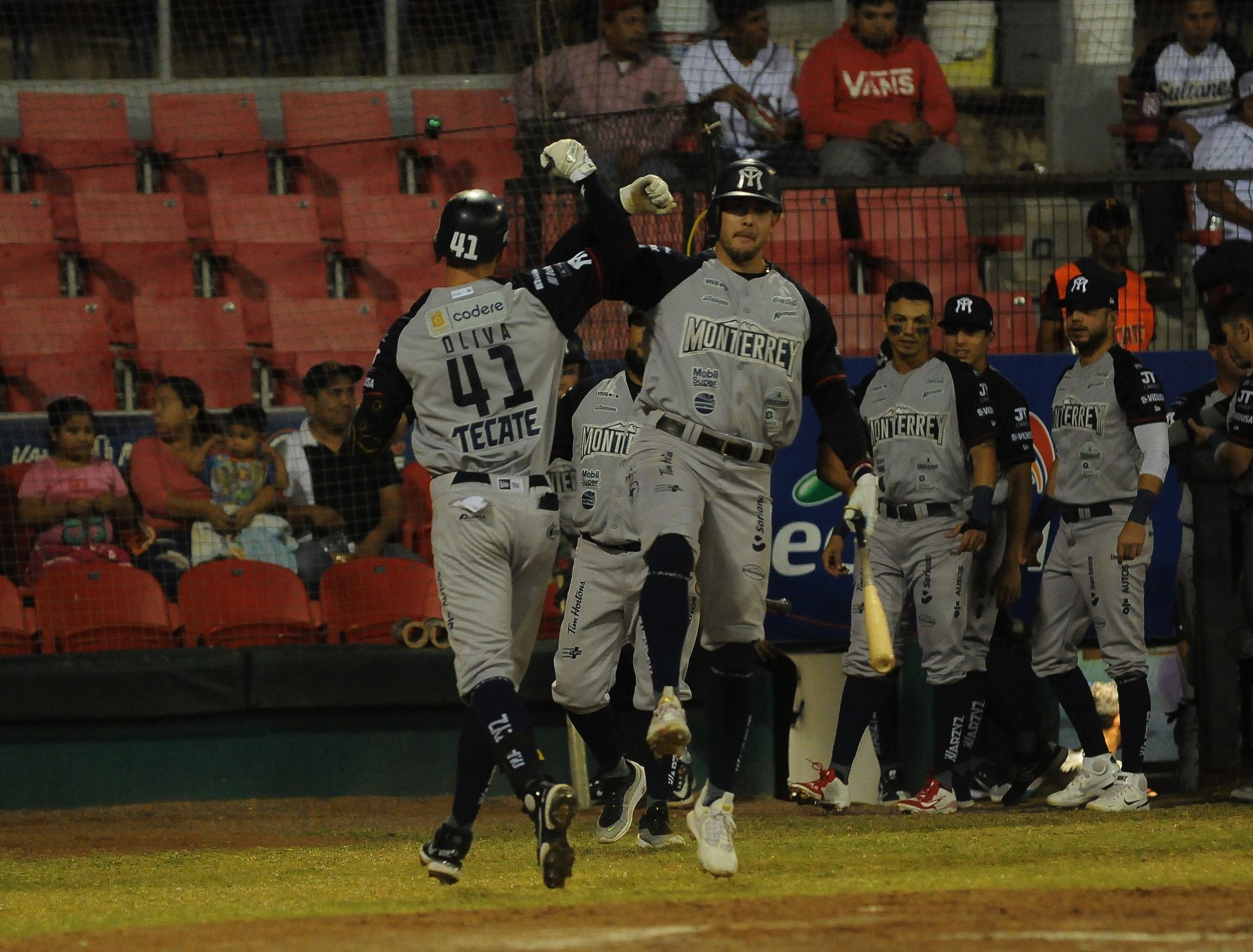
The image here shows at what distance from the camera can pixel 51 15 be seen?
500 inches

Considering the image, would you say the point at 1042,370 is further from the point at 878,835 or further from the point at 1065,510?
the point at 878,835

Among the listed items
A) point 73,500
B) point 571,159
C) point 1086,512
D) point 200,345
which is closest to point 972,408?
point 1086,512

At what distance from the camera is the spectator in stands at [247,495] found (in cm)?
889

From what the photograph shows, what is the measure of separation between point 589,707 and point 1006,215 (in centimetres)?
509

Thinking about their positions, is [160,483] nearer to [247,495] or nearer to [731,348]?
[247,495]

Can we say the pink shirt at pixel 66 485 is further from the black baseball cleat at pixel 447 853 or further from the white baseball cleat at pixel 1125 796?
the white baseball cleat at pixel 1125 796

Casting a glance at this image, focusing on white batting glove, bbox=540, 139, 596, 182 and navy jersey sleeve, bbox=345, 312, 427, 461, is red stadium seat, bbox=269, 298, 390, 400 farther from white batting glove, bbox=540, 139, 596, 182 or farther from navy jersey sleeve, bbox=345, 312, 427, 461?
white batting glove, bbox=540, 139, 596, 182

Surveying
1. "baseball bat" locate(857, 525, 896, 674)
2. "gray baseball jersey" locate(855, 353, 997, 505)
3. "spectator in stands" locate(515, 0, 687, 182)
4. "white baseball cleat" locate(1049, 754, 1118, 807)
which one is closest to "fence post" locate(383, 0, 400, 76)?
"spectator in stands" locate(515, 0, 687, 182)

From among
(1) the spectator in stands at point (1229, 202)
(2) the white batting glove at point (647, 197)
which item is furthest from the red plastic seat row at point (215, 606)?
(1) the spectator in stands at point (1229, 202)

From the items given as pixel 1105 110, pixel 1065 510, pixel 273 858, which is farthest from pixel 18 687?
pixel 1105 110

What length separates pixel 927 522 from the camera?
738cm

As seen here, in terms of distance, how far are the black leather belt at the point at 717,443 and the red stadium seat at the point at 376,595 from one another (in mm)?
3806

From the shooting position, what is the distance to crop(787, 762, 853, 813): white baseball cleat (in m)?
7.11

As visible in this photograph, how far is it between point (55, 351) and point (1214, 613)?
7.07 meters
